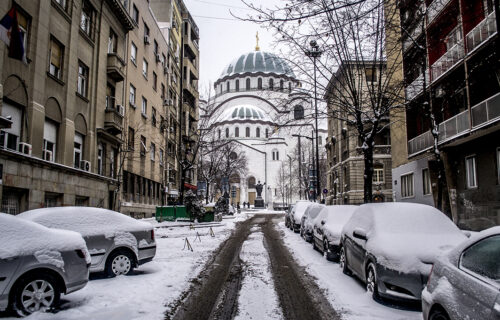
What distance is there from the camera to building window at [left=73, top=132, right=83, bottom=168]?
1878 cm

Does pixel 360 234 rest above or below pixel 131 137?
below

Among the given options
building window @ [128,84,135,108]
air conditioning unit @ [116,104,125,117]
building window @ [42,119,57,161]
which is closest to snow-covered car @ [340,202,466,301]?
building window @ [42,119,57,161]

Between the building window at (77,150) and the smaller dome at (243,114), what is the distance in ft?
245

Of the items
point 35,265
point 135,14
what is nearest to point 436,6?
point 35,265

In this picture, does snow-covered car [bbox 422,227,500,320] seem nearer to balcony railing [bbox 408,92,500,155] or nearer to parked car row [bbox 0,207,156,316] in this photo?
parked car row [bbox 0,207,156,316]

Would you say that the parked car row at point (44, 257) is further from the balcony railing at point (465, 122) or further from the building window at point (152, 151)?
the building window at point (152, 151)

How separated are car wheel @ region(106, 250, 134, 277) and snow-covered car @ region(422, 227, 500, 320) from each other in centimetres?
627

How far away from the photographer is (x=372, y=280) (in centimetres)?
683

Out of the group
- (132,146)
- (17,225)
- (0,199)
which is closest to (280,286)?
(17,225)

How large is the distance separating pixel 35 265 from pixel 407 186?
930 inches

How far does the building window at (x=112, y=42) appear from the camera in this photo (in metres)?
23.1

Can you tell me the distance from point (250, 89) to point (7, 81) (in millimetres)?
90785

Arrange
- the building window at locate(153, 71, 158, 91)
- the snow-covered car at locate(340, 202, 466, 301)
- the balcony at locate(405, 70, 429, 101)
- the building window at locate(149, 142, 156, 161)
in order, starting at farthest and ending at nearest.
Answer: the building window at locate(153, 71, 158, 91), the building window at locate(149, 142, 156, 161), the balcony at locate(405, 70, 429, 101), the snow-covered car at locate(340, 202, 466, 301)

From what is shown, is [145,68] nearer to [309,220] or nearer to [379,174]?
[309,220]
